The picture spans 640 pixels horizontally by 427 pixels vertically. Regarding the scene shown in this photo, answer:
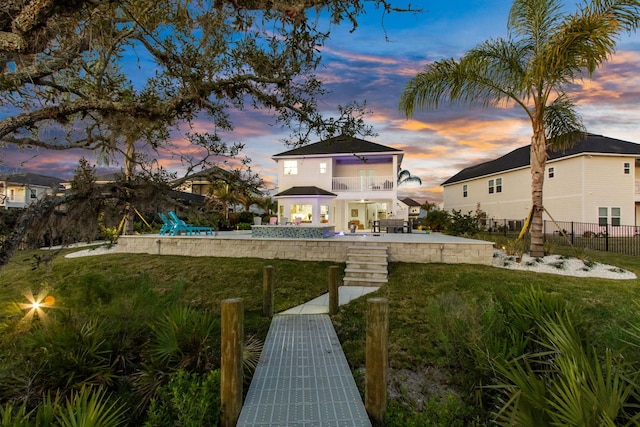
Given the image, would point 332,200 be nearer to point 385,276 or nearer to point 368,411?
point 385,276

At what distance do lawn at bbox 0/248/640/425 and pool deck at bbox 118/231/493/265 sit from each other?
61 centimetres

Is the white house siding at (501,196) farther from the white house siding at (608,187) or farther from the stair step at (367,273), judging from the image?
the stair step at (367,273)

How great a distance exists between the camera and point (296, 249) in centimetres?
1252

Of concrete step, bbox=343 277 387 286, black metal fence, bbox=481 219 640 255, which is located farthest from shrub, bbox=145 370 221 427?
black metal fence, bbox=481 219 640 255

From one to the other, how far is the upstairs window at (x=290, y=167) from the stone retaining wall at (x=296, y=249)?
38.7 feet

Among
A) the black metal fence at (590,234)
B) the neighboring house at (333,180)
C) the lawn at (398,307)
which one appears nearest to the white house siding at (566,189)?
the black metal fence at (590,234)

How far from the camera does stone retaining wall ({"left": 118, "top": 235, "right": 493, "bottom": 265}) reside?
37.4 feet

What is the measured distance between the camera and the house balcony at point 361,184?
2289 cm

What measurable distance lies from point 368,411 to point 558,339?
2220 millimetres

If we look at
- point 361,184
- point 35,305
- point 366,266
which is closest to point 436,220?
point 361,184

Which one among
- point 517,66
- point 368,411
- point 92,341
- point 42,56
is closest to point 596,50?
point 517,66

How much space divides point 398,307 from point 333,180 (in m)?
16.6

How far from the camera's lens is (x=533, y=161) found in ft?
37.3

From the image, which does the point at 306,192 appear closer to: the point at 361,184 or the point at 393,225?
the point at 361,184
